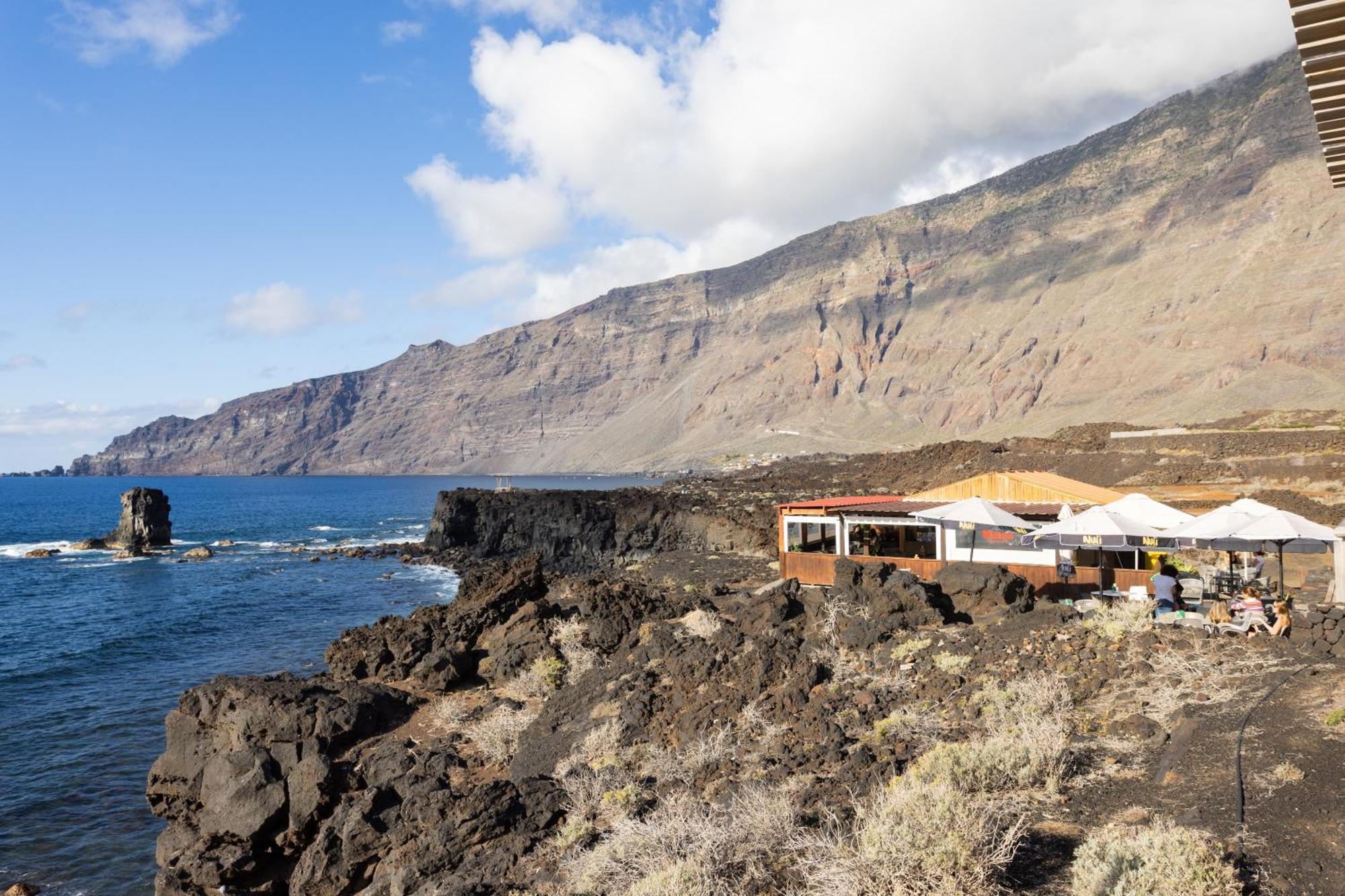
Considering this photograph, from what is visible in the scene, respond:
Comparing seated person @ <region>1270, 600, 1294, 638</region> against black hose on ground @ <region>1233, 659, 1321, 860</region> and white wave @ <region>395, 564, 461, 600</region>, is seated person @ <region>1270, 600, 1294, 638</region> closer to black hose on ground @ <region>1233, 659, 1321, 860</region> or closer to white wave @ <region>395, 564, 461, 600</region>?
black hose on ground @ <region>1233, 659, 1321, 860</region>

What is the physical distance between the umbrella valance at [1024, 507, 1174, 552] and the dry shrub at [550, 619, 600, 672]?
8.97 m

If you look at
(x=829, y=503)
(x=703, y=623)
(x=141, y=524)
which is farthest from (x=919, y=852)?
(x=141, y=524)

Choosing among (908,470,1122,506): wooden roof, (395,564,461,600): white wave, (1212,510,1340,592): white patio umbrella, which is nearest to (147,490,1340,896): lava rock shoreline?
(1212,510,1340,592): white patio umbrella

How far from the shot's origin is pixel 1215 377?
10638cm

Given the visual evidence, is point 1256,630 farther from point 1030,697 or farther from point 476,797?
point 476,797

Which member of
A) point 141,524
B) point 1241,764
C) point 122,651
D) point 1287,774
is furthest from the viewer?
point 141,524

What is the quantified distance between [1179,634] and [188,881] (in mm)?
14163

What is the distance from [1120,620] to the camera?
12.5 metres

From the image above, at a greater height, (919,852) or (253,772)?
(919,852)

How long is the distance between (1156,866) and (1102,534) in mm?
10678

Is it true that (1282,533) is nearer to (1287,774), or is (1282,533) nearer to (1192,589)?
(1192,589)

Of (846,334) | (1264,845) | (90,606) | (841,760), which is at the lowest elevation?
(90,606)

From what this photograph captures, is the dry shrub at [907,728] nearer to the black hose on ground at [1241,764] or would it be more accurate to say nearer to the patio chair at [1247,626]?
the black hose on ground at [1241,764]

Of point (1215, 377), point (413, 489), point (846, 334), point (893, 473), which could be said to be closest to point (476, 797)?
point (893, 473)
